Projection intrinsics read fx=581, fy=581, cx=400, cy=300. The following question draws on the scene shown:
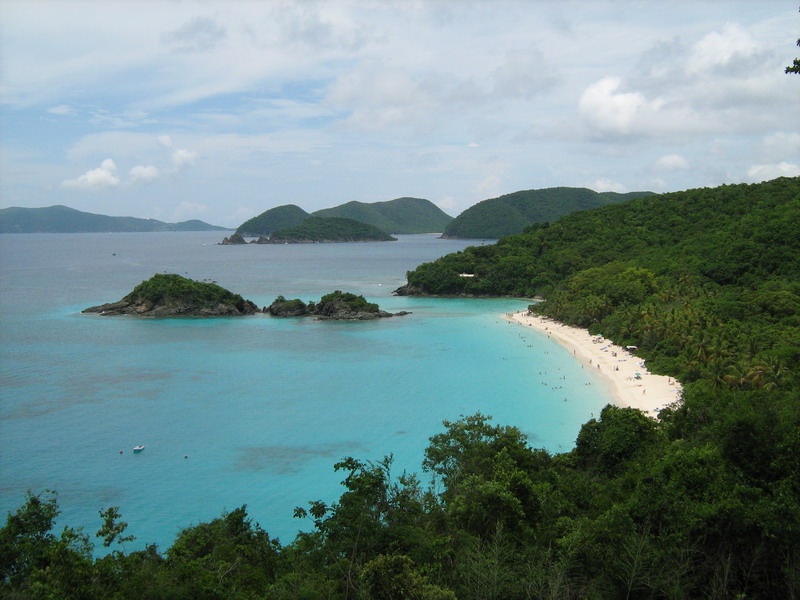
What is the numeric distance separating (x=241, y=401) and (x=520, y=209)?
538 ft

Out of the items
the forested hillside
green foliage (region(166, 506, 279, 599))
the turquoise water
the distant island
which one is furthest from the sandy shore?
the distant island

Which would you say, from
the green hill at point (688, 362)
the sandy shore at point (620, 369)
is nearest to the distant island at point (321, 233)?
the green hill at point (688, 362)

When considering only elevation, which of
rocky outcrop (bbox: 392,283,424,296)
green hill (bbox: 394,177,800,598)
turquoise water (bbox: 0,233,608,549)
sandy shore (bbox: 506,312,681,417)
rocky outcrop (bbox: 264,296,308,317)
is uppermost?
green hill (bbox: 394,177,800,598)

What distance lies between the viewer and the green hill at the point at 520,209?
175500 millimetres

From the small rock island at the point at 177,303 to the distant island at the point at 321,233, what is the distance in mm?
131378

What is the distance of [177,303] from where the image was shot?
174 feet

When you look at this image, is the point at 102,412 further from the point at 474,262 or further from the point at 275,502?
the point at 474,262

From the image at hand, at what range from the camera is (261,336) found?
44.7 m

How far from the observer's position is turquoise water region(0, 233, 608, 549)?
19844 mm

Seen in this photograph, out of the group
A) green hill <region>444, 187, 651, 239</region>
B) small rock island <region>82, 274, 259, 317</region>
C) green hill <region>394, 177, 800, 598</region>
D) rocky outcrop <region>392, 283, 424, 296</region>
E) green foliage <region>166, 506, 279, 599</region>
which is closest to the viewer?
green foliage <region>166, 506, 279, 599</region>

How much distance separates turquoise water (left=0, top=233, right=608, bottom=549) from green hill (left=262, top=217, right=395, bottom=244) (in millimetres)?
132669

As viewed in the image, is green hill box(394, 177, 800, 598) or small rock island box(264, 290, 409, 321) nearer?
green hill box(394, 177, 800, 598)

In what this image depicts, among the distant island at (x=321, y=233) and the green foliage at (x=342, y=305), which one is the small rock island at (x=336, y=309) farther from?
the distant island at (x=321, y=233)

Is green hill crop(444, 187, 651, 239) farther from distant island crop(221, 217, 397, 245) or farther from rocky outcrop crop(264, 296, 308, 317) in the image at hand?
rocky outcrop crop(264, 296, 308, 317)
